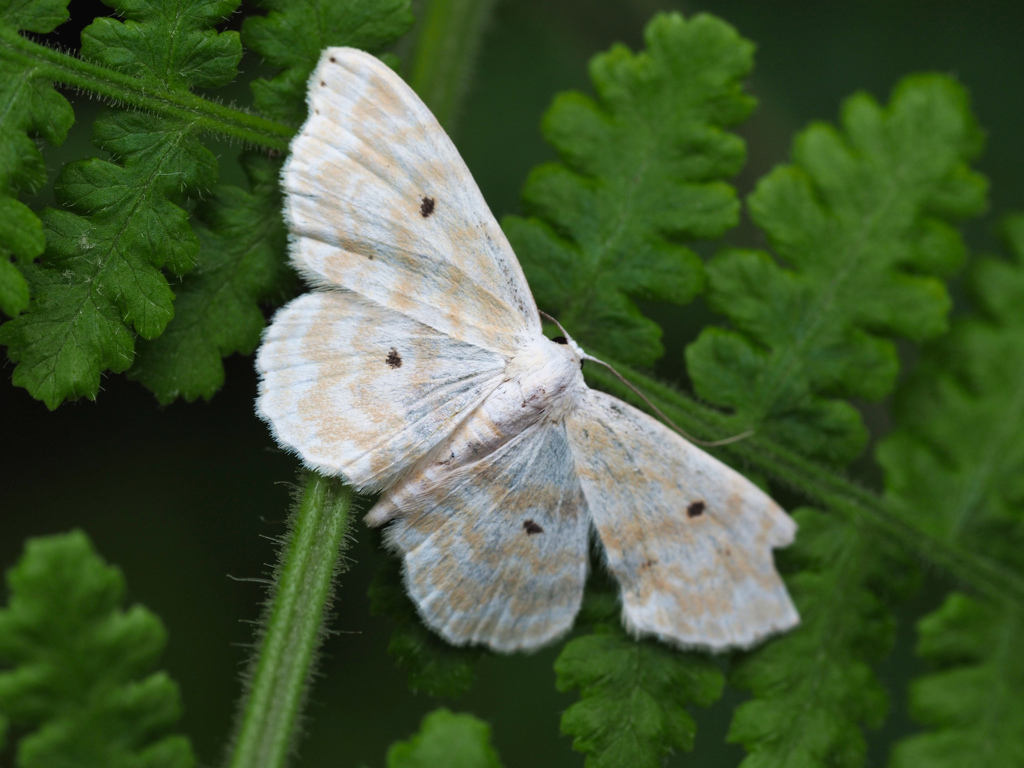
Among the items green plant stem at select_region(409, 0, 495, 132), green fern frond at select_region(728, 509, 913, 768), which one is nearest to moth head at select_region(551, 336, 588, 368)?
green fern frond at select_region(728, 509, 913, 768)

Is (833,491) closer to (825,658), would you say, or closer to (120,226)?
(825,658)

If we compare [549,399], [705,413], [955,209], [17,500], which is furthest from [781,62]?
[17,500]

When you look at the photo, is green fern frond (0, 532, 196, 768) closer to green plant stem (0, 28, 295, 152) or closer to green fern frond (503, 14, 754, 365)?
green plant stem (0, 28, 295, 152)

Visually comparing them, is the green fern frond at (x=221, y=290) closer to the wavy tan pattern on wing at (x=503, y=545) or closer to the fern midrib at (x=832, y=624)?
the wavy tan pattern on wing at (x=503, y=545)

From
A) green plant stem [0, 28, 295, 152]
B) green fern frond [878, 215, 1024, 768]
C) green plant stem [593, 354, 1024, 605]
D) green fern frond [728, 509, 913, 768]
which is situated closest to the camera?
green plant stem [0, 28, 295, 152]

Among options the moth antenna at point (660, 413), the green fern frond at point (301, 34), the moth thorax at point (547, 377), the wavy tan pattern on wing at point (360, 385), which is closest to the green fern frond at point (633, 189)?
the moth antenna at point (660, 413)

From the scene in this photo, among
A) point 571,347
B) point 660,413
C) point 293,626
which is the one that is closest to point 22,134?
point 293,626
